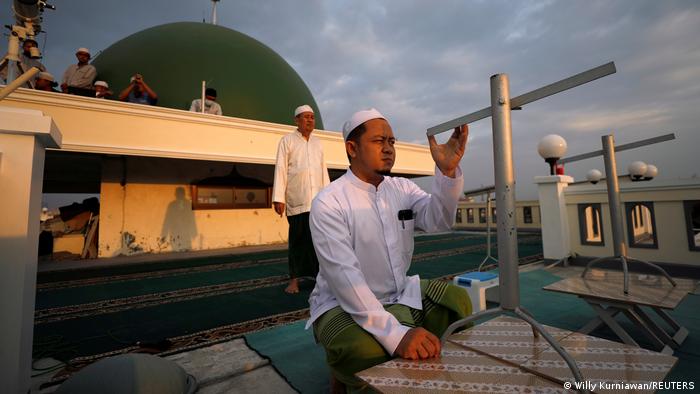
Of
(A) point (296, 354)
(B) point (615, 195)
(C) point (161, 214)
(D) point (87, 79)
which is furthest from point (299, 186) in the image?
(D) point (87, 79)

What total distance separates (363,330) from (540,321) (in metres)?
2.22

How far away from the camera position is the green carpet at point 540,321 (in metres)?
1.75

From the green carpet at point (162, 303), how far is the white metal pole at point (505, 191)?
2.15 meters

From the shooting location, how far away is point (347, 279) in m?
1.16

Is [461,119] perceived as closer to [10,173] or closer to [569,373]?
[569,373]

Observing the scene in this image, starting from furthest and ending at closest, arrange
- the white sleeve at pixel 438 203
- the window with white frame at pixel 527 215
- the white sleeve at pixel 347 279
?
the window with white frame at pixel 527 215
the white sleeve at pixel 438 203
the white sleeve at pixel 347 279

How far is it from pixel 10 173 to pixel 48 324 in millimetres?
2172

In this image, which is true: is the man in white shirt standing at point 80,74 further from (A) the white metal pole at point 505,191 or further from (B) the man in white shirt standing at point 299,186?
(A) the white metal pole at point 505,191

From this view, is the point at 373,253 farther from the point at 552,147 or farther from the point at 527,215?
the point at 527,215

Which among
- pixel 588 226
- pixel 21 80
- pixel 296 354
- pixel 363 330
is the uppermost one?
pixel 21 80

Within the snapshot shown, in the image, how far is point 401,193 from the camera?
1.71 m

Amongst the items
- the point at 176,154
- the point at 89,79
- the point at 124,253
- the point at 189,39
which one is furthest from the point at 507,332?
the point at 189,39

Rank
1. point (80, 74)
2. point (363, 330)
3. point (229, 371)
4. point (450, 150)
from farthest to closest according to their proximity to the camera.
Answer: point (80, 74), point (229, 371), point (450, 150), point (363, 330)

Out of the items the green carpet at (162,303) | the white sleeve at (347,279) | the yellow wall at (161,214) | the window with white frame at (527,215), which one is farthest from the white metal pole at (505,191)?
the window with white frame at (527,215)
